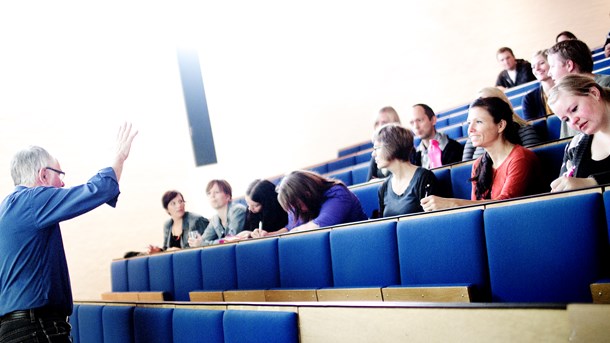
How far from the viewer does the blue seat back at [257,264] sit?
62 cm

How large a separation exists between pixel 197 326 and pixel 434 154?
0.44m

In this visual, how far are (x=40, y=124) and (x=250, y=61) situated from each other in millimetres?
542

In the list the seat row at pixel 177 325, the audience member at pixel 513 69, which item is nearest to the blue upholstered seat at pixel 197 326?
the seat row at pixel 177 325

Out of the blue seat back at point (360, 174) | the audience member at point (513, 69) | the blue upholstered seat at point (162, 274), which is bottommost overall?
the blue upholstered seat at point (162, 274)

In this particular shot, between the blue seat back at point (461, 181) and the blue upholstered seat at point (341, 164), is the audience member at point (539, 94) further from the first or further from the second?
the blue upholstered seat at point (341, 164)

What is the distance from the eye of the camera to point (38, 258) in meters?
0.47

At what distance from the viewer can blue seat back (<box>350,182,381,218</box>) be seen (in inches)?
31.1

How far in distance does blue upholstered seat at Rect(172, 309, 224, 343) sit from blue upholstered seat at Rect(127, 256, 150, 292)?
1.38ft

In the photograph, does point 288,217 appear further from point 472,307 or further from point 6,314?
point 472,307

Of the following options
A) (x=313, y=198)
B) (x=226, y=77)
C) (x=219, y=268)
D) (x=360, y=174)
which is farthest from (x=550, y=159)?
(x=226, y=77)

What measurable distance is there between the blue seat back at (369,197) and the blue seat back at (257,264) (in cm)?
20

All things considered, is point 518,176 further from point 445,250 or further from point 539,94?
point 539,94

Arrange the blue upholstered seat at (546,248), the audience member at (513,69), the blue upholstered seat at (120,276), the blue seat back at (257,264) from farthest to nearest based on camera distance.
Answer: the audience member at (513,69)
the blue upholstered seat at (120,276)
the blue seat back at (257,264)
the blue upholstered seat at (546,248)

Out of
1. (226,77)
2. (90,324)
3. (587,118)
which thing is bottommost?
(90,324)
